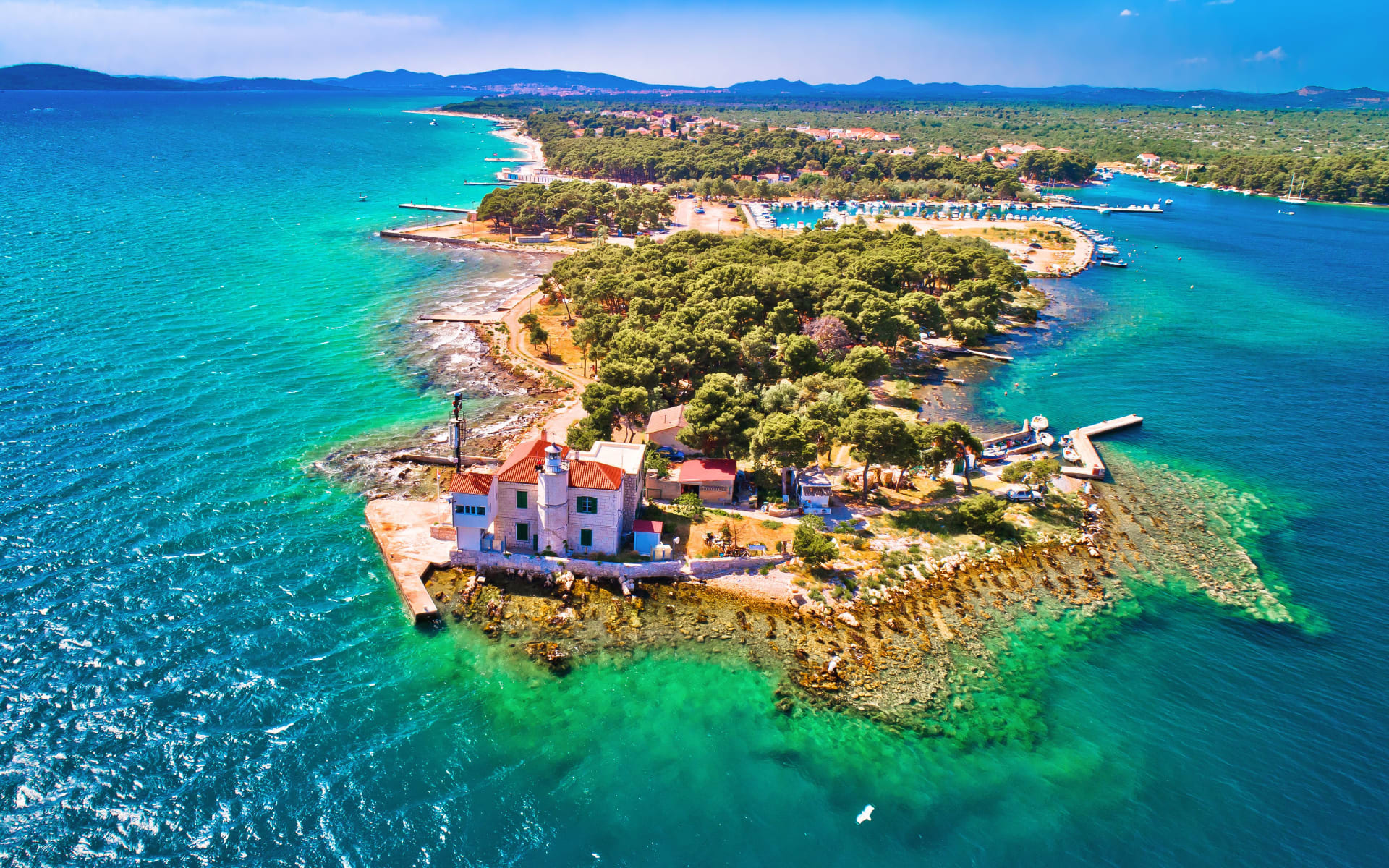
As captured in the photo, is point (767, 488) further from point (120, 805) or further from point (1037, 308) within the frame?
point (1037, 308)

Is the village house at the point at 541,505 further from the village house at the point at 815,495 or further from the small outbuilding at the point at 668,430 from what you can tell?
the village house at the point at 815,495

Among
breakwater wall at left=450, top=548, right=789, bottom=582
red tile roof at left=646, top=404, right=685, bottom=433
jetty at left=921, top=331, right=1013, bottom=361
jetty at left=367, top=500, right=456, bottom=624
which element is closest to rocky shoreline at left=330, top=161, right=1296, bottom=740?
breakwater wall at left=450, top=548, right=789, bottom=582

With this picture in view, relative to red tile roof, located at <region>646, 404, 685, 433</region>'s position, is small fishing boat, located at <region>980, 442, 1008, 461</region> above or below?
below

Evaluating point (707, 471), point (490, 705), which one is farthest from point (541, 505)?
point (707, 471)

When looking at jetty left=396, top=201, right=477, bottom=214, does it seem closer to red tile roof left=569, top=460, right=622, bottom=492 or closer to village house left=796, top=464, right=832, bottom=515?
village house left=796, top=464, right=832, bottom=515

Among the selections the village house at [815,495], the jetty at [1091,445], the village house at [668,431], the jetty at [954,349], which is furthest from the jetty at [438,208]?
the jetty at [1091,445]

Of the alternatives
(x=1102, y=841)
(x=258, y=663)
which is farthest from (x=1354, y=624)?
(x=258, y=663)
